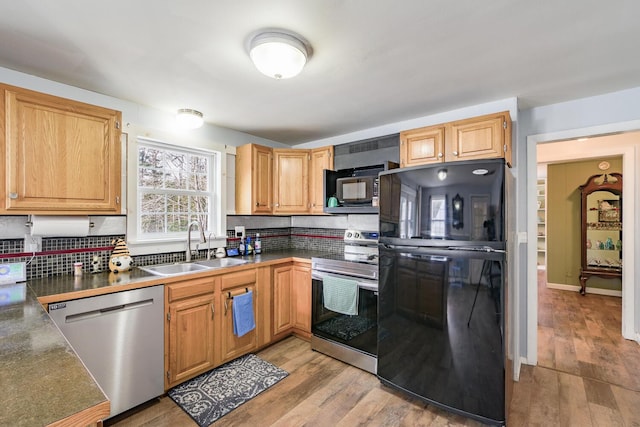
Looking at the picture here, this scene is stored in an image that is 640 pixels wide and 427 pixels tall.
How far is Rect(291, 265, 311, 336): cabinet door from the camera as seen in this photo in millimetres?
3006

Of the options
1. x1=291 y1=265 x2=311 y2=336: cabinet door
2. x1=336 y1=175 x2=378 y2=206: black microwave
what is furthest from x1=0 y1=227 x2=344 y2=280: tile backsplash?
x1=336 y1=175 x2=378 y2=206: black microwave

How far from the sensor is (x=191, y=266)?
2.79m

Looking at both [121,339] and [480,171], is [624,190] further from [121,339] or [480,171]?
[121,339]

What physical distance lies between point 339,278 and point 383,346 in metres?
0.67

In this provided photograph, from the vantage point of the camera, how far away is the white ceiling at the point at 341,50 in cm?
138

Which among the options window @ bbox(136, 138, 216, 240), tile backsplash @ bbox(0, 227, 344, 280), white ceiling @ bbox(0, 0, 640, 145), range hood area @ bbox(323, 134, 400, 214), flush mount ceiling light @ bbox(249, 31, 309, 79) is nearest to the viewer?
white ceiling @ bbox(0, 0, 640, 145)

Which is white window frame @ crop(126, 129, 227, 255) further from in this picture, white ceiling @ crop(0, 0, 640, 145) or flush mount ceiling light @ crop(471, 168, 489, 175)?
flush mount ceiling light @ crop(471, 168, 489, 175)

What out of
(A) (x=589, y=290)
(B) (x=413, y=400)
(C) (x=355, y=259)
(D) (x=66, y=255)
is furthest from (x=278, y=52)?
(A) (x=589, y=290)

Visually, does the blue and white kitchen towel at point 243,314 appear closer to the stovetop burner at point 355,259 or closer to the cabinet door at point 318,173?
the stovetop burner at point 355,259

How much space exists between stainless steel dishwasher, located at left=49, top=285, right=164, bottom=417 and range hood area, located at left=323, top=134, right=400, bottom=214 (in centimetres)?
184

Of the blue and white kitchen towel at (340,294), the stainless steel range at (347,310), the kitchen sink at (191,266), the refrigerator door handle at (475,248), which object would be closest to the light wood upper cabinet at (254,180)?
the kitchen sink at (191,266)

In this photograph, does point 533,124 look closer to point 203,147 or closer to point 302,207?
point 302,207

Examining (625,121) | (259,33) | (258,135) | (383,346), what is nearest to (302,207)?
(258,135)

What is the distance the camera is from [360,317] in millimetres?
2506
